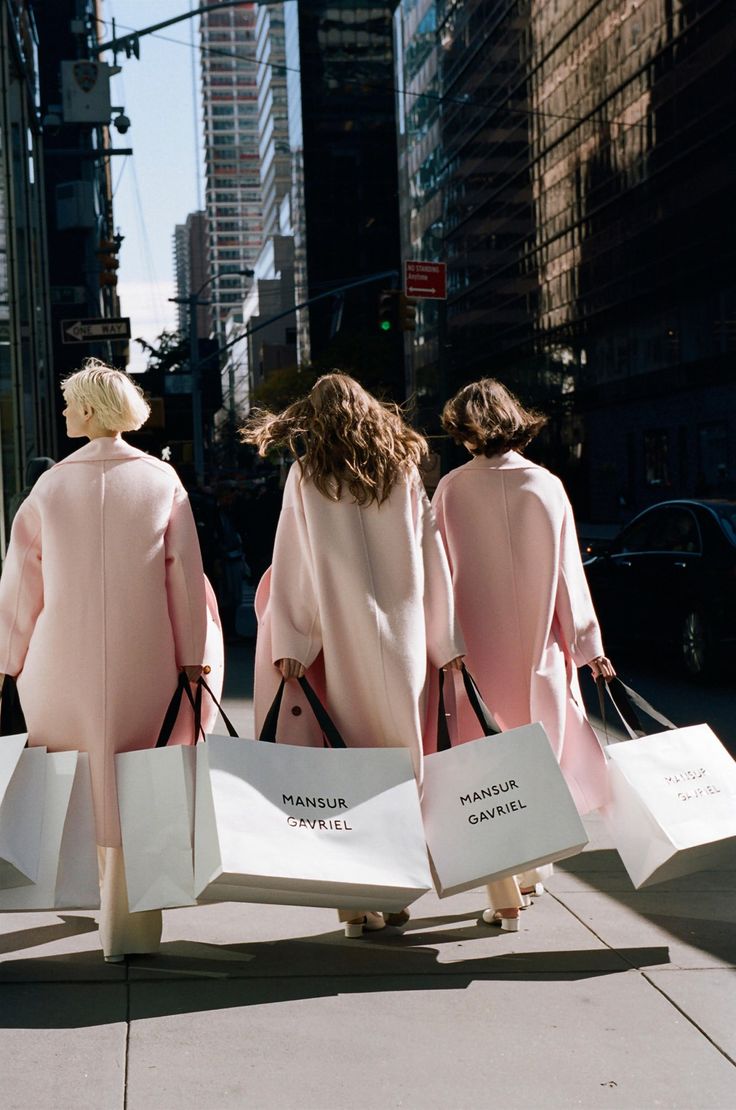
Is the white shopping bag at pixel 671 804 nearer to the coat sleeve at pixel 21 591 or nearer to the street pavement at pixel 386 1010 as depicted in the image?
the street pavement at pixel 386 1010

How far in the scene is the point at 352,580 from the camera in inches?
187

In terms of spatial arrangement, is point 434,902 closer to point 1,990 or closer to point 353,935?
point 353,935

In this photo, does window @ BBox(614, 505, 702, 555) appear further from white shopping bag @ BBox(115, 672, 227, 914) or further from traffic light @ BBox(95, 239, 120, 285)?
traffic light @ BBox(95, 239, 120, 285)

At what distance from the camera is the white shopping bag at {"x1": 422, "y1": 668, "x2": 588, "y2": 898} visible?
424 centimetres

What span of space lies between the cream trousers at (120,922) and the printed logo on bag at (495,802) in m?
1.07

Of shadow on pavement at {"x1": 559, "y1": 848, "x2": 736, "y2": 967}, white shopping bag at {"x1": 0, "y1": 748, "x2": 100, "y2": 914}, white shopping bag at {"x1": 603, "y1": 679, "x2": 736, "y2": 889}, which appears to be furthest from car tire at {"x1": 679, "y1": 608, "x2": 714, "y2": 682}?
white shopping bag at {"x1": 0, "y1": 748, "x2": 100, "y2": 914}

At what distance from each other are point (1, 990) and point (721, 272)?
139 feet

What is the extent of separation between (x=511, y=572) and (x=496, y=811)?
45.9 inches

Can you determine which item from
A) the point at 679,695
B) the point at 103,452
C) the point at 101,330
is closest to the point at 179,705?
the point at 103,452

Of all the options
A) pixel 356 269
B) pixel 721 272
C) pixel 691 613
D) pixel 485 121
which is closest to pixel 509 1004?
pixel 691 613

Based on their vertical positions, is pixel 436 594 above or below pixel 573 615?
above

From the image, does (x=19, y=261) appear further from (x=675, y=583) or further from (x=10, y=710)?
(x=10, y=710)

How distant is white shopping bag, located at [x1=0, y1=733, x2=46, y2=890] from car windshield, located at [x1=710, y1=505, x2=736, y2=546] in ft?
26.4

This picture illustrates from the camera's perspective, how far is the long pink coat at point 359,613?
185 inches
